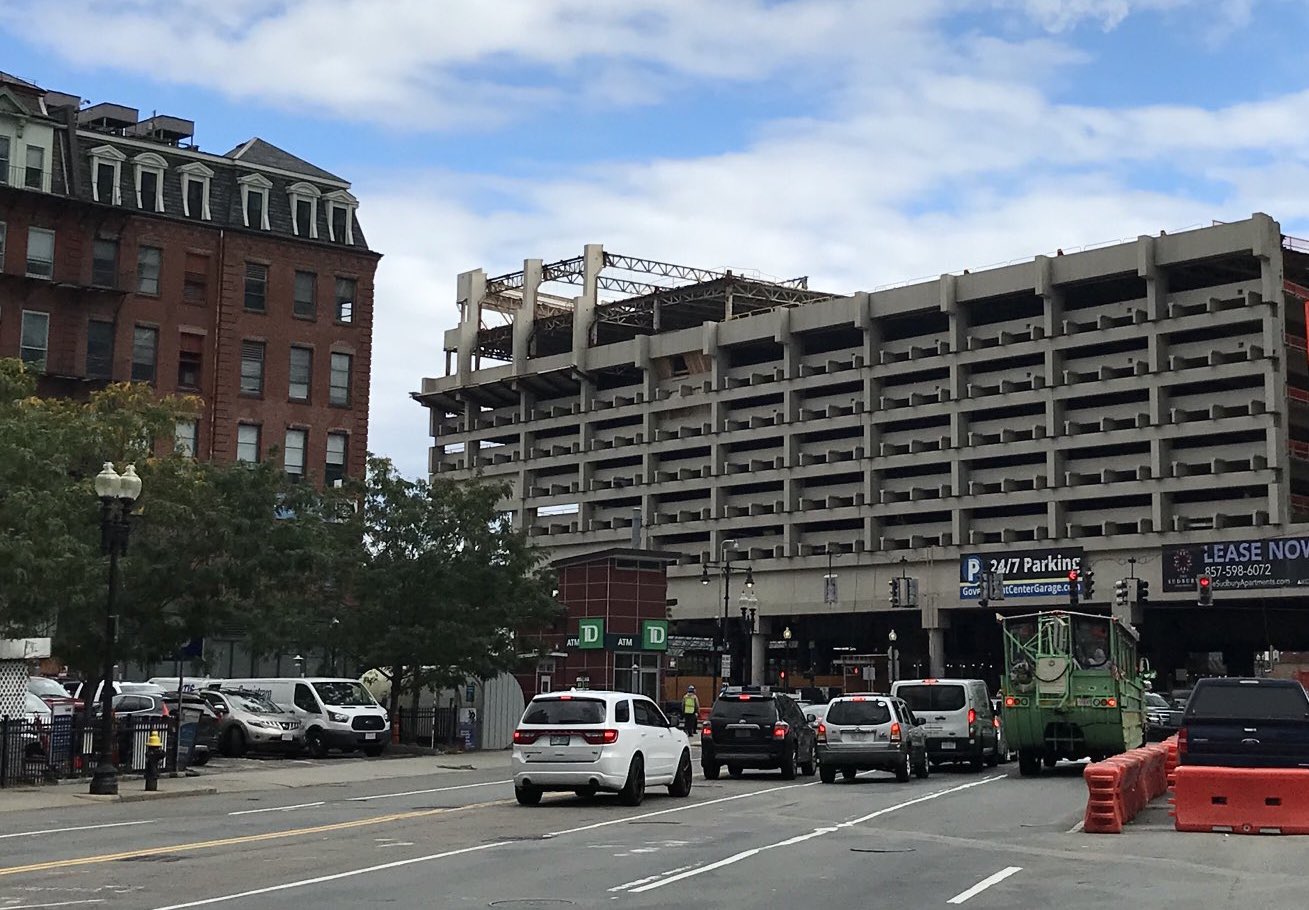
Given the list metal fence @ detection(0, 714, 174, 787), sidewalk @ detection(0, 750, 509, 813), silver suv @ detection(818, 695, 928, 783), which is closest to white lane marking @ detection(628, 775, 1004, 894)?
silver suv @ detection(818, 695, 928, 783)

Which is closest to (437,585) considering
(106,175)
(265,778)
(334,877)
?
(265,778)

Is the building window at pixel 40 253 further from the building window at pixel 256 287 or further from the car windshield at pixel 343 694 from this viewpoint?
the car windshield at pixel 343 694

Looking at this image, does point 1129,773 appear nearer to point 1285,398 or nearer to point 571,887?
point 571,887

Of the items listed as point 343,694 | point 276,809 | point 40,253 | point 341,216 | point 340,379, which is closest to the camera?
point 276,809

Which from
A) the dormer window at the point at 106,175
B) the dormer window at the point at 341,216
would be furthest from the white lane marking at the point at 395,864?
the dormer window at the point at 341,216

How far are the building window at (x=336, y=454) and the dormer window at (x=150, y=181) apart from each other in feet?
35.9

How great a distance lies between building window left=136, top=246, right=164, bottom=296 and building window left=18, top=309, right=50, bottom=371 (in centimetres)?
418

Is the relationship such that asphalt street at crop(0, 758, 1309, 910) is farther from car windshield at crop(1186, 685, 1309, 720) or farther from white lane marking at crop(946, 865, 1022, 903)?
car windshield at crop(1186, 685, 1309, 720)

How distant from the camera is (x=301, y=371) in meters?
65.6

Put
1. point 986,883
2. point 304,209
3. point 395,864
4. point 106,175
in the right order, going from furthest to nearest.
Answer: point 304,209, point 106,175, point 395,864, point 986,883

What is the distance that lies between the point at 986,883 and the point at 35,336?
167 feet

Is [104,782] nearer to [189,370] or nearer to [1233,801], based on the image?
[1233,801]

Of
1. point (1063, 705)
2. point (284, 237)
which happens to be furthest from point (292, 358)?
point (1063, 705)

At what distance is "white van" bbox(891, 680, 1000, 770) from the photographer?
35938 millimetres
